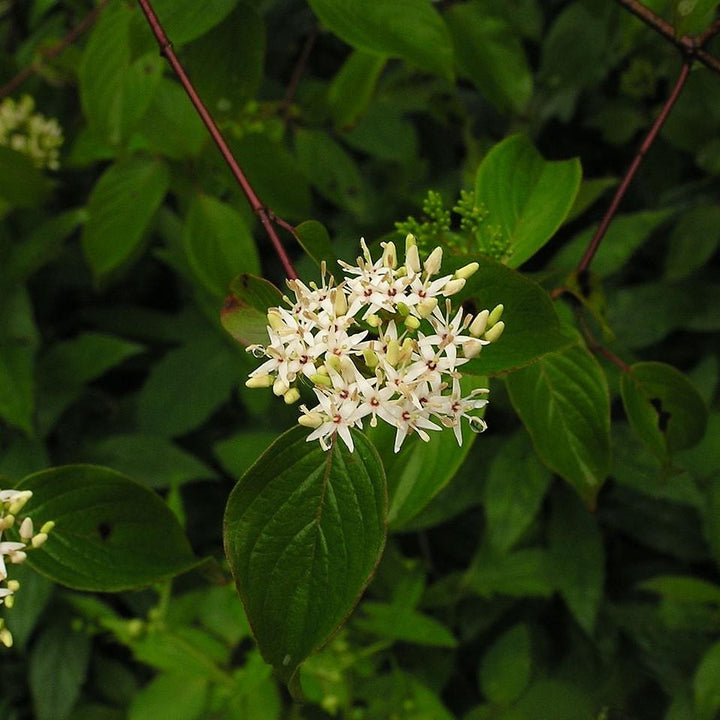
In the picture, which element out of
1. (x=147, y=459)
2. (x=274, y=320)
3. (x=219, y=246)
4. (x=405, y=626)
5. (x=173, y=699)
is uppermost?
(x=274, y=320)

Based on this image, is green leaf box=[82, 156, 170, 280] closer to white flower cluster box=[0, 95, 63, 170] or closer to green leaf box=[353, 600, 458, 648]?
white flower cluster box=[0, 95, 63, 170]

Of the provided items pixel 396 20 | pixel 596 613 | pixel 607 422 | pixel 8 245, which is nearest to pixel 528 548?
pixel 596 613

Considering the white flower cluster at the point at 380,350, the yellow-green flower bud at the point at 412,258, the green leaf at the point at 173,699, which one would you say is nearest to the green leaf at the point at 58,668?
the green leaf at the point at 173,699

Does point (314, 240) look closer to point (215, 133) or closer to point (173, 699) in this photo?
point (215, 133)

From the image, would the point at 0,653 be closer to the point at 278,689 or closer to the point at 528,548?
the point at 278,689

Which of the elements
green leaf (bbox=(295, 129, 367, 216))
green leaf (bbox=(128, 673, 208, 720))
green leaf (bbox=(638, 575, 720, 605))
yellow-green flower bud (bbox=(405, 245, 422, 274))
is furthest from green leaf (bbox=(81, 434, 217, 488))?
yellow-green flower bud (bbox=(405, 245, 422, 274))

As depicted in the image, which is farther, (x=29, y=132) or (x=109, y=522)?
(x=29, y=132)

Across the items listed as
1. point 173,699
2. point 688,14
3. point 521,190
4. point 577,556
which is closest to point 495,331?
point 521,190
